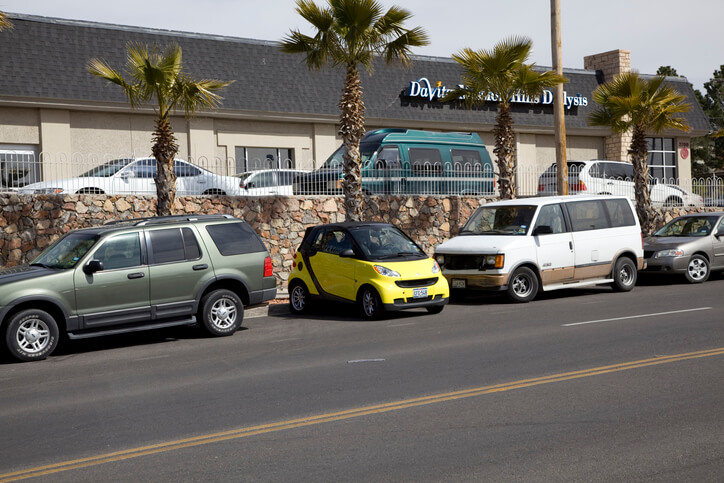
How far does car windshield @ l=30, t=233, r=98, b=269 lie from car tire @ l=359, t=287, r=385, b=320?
453 centimetres

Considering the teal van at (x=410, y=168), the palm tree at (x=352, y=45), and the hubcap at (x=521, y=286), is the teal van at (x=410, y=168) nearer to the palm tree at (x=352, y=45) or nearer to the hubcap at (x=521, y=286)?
the palm tree at (x=352, y=45)

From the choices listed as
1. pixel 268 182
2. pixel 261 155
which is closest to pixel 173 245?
pixel 268 182

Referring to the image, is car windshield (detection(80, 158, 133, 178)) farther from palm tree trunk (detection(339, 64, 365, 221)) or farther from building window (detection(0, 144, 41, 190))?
palm tree trunk (detection(339, 64, 365, 221))

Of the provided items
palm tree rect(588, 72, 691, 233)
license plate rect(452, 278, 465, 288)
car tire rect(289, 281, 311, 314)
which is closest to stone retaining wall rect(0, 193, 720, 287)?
car tire rect(289, 281, 311, 314)

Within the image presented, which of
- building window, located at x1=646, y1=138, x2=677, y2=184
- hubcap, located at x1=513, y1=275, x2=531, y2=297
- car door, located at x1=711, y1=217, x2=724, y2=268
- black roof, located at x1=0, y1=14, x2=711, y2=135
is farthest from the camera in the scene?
building window, located at x1=646, y1=138, x2=677, y2=184

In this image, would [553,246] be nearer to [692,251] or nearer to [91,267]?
[692,251]

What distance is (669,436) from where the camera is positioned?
237 inches

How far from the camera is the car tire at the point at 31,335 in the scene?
1072cm

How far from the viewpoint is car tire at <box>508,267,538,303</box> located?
15.4 meters

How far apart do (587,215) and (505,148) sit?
4594 millimetres

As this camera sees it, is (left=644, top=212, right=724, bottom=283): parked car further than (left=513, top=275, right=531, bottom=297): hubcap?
Yes

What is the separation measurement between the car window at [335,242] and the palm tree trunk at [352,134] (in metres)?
3.87

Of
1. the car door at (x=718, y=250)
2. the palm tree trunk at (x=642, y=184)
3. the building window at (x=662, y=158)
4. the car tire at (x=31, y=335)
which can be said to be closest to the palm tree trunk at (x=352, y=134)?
the car door at (x=718, y=250)

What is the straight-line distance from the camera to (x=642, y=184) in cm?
2370
